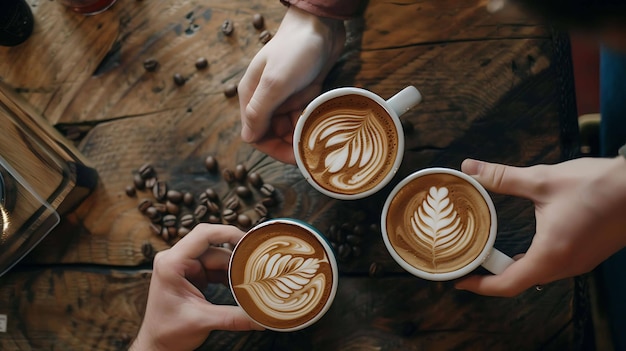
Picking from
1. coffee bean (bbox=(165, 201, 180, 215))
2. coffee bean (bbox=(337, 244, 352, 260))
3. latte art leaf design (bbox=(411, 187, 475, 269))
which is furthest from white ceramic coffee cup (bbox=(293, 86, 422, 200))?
coffee bean (bbox=(165, 201, 180, 215))

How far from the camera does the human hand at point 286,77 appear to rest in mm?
1227

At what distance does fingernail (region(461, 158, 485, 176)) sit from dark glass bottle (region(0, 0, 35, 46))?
1.19 meters

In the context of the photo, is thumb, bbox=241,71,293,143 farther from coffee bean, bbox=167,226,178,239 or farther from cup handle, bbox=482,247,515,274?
cup handle, bbox=482,247,515,274

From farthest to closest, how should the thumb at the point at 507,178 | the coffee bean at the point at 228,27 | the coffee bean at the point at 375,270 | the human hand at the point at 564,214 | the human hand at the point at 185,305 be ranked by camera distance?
the coffee bean at the point at 228,27, the coffee bean at the point at 375,270, the human hand at the point at 185,305, the thumb at the point at 507,178, the human hand at the point at 564,214

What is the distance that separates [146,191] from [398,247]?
69cm

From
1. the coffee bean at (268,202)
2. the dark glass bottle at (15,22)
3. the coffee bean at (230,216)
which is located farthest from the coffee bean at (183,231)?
the dark glass bottle at (15,22)

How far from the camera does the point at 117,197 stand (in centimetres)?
150

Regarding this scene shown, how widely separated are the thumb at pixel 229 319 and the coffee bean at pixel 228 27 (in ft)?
2.26

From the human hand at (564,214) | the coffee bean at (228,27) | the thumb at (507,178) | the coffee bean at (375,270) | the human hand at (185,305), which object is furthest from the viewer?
the coffee bean at (228,27)

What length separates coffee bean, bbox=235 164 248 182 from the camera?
4.65ft

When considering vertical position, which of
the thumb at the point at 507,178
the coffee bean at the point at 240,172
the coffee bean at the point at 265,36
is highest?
the coffee bean at the point at 265,36

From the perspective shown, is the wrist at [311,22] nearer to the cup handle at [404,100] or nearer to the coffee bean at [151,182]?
the cup handle at [404,100]

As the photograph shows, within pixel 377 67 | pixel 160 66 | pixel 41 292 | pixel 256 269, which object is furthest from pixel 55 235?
pixel 377 67

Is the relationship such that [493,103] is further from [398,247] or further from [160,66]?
[160,66]
